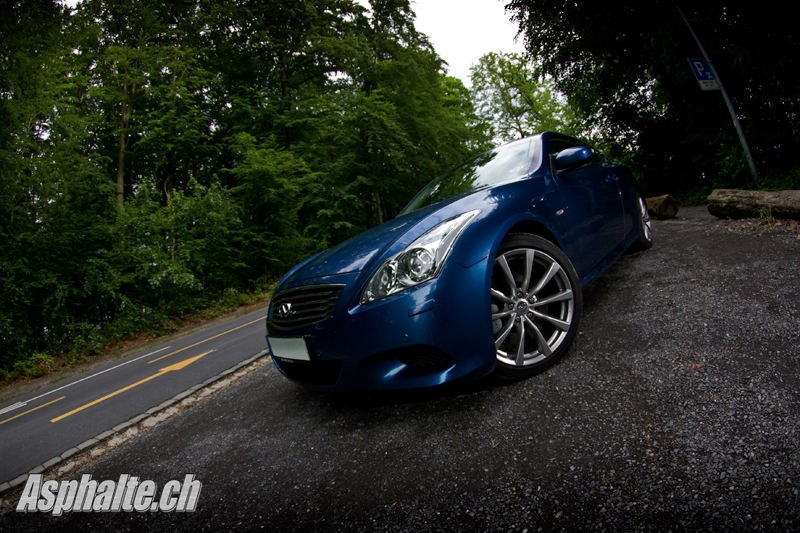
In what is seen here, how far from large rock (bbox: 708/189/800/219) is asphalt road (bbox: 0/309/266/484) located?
6.60 m

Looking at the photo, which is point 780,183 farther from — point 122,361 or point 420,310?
point 122,361

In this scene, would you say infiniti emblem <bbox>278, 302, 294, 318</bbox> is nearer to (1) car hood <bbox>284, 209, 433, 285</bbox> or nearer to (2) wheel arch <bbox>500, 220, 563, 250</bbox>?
(1) car hood <bbox>284, 209, 433, 285</bbox>

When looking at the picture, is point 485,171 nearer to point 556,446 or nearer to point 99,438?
point 556,446

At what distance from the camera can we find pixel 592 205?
293 centimetres

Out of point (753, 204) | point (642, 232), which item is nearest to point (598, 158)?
point (642, 232)

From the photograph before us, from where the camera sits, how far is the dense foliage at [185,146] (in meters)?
8.95

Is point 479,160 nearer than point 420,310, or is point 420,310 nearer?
point 420,310

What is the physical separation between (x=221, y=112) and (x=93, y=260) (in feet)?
34.4

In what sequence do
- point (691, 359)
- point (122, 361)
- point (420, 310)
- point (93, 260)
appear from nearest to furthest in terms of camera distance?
point (420, 310), point (691, 359), point (122, 361), point (93, 260)

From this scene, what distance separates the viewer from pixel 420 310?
172 cm

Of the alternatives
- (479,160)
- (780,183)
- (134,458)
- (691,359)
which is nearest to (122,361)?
(134,458)

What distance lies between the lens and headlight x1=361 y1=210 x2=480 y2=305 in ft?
5.88

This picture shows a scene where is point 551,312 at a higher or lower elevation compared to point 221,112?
lower

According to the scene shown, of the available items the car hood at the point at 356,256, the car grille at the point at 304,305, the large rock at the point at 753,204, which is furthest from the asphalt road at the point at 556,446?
the large rock at the point at 753,204
